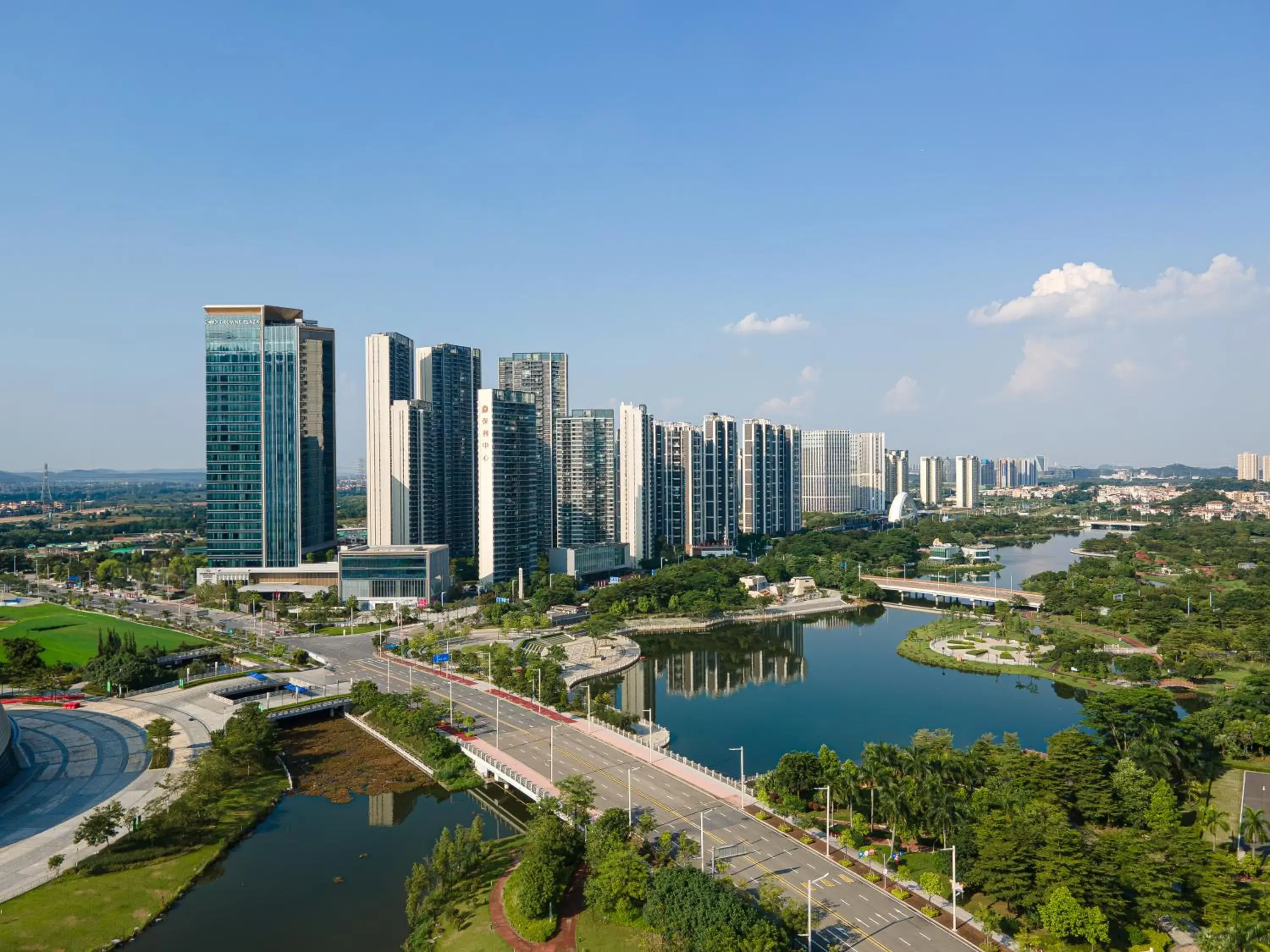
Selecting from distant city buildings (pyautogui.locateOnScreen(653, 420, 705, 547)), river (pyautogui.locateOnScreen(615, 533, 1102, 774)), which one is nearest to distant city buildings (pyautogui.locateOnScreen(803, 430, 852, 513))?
distant city buildings (pyautogui.locateOnScreen(653, 420, 705, 547))

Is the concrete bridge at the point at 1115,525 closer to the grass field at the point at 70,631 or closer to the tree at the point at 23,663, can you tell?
the grass field at the point at 70,631

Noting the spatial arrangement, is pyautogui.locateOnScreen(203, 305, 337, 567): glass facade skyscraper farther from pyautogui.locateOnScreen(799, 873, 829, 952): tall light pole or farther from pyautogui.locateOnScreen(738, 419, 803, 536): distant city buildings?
pyautogui.locateOnScreen(799, 873, 829, 952): tall light pole

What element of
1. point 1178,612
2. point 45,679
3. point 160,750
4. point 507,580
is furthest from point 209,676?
point 1178,612

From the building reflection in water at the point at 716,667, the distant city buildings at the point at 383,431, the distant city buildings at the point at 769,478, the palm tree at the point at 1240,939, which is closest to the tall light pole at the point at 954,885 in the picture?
the palm tree at the point at 1240,939

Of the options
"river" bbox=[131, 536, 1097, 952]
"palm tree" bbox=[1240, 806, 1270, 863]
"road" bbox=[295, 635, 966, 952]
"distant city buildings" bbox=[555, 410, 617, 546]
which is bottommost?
"river" bbox=[131, 536, 1097, 952]

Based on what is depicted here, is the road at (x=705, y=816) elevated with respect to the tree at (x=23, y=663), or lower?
lower

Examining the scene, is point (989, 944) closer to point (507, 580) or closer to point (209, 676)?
point (209, 676)

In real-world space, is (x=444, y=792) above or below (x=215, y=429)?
below
